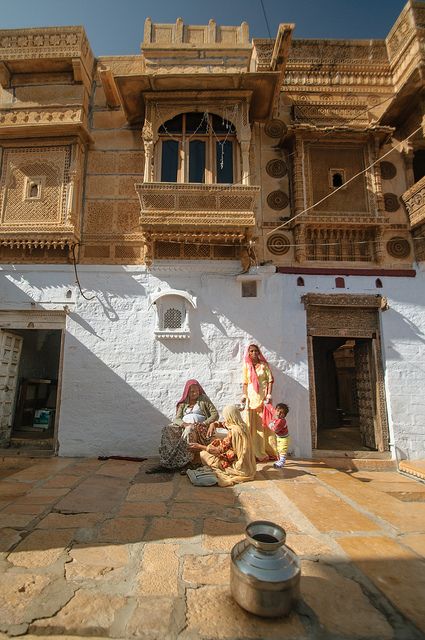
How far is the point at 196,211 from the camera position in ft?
20.9

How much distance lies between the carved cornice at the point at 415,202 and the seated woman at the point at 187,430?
5182 millimetres

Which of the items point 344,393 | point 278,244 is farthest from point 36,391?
point 344,393

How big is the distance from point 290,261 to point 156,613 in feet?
19.7

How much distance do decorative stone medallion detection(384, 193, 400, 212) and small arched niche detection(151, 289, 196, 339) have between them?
4334mm

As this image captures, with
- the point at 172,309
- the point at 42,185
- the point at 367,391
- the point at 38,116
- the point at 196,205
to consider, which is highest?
the point at 38,116

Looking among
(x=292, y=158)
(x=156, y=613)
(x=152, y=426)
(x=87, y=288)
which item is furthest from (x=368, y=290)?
(x=156, y=613)

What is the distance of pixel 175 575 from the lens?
6.97 ft

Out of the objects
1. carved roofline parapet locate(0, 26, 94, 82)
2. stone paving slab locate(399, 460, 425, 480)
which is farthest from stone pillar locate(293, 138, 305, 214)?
stone paving slab locate(399, 460, 425, 480)

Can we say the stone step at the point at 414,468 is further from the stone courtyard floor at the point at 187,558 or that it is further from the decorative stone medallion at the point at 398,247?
the decorative stone medallion at the point at 398,247

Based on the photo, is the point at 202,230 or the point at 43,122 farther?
the point at 43,122

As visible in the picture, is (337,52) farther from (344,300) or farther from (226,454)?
(226,454)

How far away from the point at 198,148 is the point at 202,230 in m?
1.94

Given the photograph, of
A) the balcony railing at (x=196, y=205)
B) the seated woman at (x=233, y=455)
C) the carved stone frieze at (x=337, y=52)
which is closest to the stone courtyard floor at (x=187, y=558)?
the seated woman at (x=233, y=455)

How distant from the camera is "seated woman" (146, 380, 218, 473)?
470 centimetres
